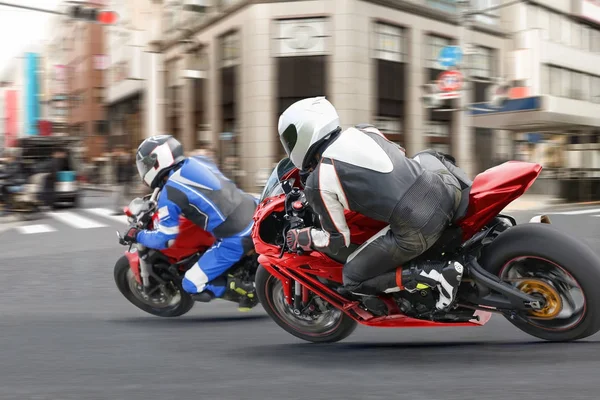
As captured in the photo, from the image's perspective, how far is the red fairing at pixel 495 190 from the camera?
358 cm

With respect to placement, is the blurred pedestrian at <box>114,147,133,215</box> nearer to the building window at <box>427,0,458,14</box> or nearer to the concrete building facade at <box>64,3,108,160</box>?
the building window at <box>427,0,458,14</box>

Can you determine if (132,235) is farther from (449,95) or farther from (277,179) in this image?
(449,95)

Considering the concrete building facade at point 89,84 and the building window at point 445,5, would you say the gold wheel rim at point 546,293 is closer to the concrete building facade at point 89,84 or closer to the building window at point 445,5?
the building window at point 445,5

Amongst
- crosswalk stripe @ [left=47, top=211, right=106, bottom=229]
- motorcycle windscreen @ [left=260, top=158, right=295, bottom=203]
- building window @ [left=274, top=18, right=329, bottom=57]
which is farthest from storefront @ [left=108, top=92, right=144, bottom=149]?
motorcycle windscreen @ [left=260, top=158, right=295, bottom=203]

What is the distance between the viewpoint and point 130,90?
39469 millimetres

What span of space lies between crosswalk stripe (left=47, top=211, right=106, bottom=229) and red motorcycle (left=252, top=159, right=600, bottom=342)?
35.2 ft

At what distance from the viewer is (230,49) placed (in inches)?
1008

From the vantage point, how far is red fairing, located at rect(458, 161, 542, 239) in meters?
3.58

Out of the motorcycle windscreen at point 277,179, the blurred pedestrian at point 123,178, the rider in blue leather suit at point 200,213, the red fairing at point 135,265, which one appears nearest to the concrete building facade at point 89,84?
the blurred pedestrian at point 123,178

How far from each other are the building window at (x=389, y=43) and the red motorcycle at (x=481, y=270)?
828 inches

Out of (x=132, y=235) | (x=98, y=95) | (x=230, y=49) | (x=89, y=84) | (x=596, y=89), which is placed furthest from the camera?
(x=89, y=84)

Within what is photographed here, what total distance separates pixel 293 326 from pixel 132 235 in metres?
1.81

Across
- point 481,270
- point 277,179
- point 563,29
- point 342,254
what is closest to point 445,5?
point 563,29

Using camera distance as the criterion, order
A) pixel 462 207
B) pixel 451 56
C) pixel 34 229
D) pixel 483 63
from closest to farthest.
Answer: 1. pixel 462 207
2. pixel 34 229
3. pixel 451 56
4. pixel 483 63
